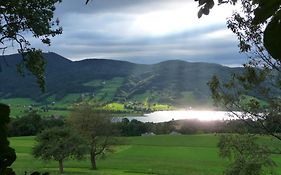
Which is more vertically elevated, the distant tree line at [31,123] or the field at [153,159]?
the distant tree line at [31,123]

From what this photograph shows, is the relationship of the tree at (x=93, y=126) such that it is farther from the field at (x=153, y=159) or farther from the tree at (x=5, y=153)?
the tree at (x=5, y=153)

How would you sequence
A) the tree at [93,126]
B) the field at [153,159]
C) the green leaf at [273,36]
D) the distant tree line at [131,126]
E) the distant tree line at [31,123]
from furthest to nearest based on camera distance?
the distant tree line at [131,126] → the distant tree line at [31,123] → the tree at [93,126] → the field at [153,159] → the green leaf at [273,36]

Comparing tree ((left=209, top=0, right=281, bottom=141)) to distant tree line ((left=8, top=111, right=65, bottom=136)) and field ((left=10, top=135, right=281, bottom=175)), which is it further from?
distant tree line ((left=8, top=111, right=65, bottom=136))

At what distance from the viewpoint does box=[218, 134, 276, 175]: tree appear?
1808 centimetres

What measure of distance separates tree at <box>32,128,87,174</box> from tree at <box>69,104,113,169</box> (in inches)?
222

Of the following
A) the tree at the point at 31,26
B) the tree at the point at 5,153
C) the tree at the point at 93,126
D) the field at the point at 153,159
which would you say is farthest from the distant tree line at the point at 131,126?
the tree at the point at 5,153

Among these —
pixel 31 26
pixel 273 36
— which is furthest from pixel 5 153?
pixel 31 26

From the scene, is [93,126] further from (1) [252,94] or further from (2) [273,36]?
(2) [273,36]

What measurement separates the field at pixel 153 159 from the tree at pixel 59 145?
1.88 meters

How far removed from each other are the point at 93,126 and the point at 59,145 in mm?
9244

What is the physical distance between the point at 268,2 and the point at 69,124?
61.5 metres

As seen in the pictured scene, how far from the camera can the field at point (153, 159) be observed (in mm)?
53062

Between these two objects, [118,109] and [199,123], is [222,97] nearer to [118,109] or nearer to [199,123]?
[199,123]

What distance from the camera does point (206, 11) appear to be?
6.62 ft
